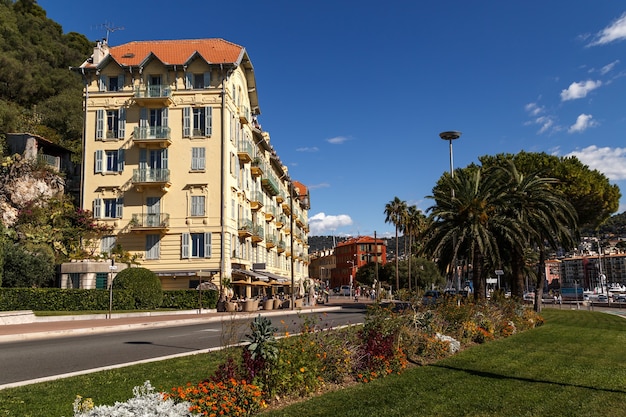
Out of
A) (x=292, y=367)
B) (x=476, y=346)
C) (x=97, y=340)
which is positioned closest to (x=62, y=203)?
(x=97, y=340)

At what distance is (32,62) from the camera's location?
6144cm

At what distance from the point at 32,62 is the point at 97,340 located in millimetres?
54509

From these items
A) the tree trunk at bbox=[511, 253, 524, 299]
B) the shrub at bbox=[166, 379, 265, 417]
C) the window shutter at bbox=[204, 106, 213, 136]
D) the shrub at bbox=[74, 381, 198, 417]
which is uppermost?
the window shutter at bbox=[204, 106, 213, 136]

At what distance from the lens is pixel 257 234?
47.8 metres

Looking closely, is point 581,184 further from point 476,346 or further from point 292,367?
point 292,367

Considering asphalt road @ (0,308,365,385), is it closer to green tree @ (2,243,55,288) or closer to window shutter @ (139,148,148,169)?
green tree @ (2,243,55,288)

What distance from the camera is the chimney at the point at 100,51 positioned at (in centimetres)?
4462

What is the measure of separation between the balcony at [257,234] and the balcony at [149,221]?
8314 millimetres

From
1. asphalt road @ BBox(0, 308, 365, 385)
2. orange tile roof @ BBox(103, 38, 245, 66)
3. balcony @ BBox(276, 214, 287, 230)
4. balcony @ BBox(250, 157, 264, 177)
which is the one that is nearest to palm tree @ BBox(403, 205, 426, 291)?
balcony @ BBox(276, 214, 287, 230)

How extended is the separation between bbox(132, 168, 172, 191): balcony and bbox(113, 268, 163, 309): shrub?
940 cm

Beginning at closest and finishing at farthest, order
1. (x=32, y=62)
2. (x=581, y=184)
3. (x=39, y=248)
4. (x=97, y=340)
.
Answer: (x=97, y=340)
(x=39, y=248)
(x=581, y=184)
(x=32, y=62)

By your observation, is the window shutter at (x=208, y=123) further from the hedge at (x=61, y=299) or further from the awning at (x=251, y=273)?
the hedge at (x=61, y=299)

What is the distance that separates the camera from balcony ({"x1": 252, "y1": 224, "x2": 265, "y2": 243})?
47194mm

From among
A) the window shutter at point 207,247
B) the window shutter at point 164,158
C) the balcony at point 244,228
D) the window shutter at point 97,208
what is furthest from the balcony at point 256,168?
the window shutter at point 97,208
